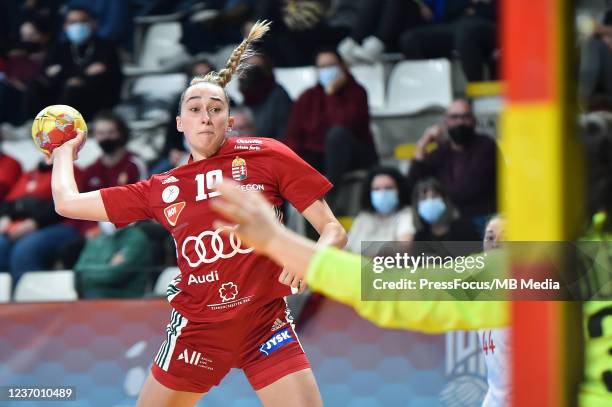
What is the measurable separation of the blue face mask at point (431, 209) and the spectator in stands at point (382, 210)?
0.19 m

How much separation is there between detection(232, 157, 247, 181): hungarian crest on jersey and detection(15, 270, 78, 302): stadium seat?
2895mm

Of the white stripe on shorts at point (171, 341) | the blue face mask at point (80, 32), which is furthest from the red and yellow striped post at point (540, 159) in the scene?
the blue face mask at point (80, 32)

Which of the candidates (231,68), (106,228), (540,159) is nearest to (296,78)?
(106,228)

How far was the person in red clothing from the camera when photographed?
4.35 meters

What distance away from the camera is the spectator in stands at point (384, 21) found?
902 centimetres

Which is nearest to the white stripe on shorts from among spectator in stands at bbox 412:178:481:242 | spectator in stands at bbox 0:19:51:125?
spectator in stands at bbox 412:178:481:242

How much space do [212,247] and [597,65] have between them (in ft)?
13.2

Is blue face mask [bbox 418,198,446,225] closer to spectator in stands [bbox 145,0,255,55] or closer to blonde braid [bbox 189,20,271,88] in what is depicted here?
blonde braid [bbox 189,20,271,88]

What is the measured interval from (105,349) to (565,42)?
16.6ft

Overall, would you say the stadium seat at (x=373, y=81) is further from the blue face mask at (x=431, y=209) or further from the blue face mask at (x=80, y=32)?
the blue face mask at (x=80, y=32)

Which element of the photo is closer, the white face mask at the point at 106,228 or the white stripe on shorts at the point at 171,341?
the white stripe on shorts at the point at 171,341

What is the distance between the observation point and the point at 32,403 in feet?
21.2

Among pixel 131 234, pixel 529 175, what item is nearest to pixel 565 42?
pixel 529 175

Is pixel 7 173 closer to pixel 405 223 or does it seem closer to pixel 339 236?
pixel 405 223
